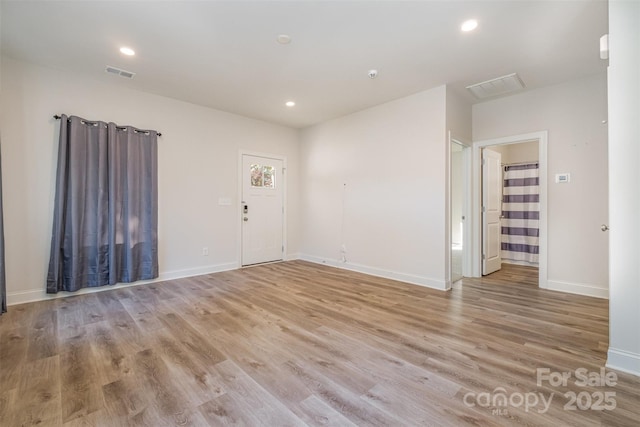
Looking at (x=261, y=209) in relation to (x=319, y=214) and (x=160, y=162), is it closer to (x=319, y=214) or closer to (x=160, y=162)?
(x=319, y=214)

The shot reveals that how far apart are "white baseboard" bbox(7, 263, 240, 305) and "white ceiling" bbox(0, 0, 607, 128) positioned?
8.70 feet

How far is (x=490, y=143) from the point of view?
168 inches

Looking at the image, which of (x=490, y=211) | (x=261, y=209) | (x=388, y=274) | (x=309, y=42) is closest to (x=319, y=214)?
(x=261, y=209)

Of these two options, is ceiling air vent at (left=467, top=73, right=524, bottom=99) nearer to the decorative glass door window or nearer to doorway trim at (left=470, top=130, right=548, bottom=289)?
doorway trim at (left=470, top=130, right=548, bottom=289)

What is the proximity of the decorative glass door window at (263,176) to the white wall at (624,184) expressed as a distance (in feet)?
15.3

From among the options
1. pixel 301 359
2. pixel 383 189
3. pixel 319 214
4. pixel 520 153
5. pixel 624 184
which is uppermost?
pixel 520 153

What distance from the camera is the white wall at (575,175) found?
3.41 m

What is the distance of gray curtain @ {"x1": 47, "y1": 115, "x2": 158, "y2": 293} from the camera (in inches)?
131

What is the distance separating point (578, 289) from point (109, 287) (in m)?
6.09

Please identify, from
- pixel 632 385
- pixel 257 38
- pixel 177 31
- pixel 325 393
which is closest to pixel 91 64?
pixel 177 31

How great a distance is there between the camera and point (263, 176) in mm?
5418

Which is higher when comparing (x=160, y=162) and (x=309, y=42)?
(x=309, y=42)

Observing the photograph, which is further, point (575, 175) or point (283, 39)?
point (575, 175)

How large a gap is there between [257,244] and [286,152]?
197cm
